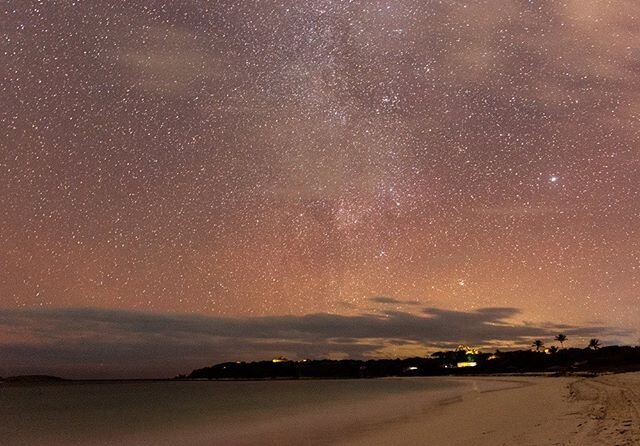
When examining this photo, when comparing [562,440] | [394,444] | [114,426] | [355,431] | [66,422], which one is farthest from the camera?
[66,422]

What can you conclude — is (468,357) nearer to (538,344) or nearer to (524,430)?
(538,344)

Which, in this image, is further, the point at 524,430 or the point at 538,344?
the point at 538,344

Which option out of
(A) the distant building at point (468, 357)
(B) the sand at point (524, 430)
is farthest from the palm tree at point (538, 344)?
(B) the sand at point (524, 430)

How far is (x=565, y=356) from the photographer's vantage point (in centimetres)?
14375

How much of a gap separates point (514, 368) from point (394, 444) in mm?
141903

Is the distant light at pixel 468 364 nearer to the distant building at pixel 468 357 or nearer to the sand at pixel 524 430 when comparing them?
the distant building at pixel 468 357

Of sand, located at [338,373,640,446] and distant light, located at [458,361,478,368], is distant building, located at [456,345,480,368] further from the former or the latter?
sand, located at [338,373,640,446]

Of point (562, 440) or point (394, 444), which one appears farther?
point (394, 444)

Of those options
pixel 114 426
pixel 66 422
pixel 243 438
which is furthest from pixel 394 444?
pixel 66 422

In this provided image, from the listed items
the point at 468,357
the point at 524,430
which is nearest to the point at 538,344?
the point at 468,357

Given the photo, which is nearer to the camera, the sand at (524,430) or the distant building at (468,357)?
the sand at (524,430)

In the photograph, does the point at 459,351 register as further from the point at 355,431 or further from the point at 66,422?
the point at 355,431

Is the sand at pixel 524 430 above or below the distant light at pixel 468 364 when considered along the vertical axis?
above

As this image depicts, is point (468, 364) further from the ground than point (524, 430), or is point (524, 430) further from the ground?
point (524, 430)
